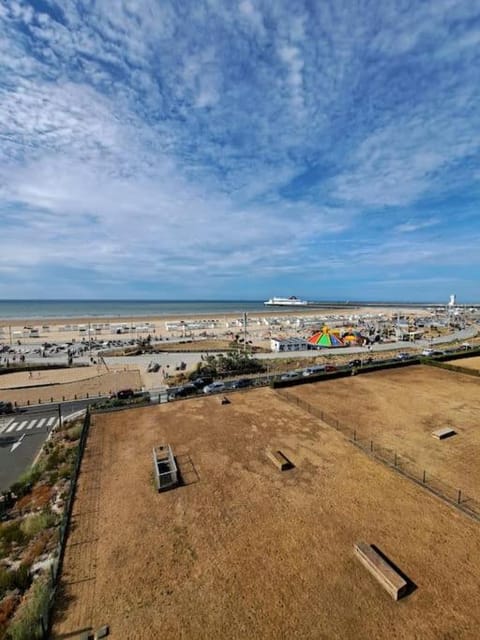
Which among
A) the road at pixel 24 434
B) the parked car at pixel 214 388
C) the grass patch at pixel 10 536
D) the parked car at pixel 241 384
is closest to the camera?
the grass patch at pixel 10 536

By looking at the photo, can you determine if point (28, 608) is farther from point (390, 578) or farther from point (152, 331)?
point (152, 331)

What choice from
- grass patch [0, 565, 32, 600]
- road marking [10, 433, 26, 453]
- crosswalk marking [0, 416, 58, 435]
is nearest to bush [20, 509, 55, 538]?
grass patch [0, 565, 32, 600]

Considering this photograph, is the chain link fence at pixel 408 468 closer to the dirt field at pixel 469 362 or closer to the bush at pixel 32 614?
the bush at pixel 32 614

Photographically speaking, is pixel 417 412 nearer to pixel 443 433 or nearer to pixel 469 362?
pixel 443 433

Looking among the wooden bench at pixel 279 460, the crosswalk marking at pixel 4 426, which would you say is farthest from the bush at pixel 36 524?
the crosswalk marking at pixel 4 426

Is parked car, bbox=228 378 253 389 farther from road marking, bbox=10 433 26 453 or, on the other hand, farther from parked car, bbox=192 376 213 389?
road marking, bbox=10 433 26 453

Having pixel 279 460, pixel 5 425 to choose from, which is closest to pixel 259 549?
pixel 279 460

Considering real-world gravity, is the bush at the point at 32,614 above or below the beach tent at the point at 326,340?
below
